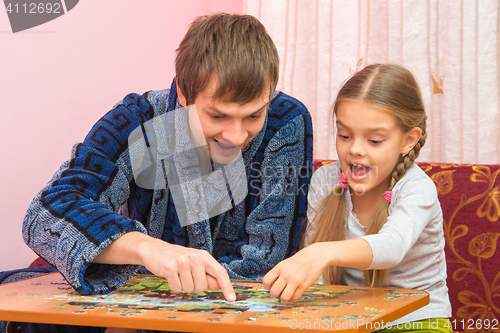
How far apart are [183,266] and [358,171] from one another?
25.2 inches

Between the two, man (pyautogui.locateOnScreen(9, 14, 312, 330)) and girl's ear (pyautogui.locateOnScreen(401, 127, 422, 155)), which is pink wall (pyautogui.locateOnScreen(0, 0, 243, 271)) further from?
girl's ear (pyautogui.locateOnScreen(401, 127, 422, 155))

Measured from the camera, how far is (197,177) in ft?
4.09

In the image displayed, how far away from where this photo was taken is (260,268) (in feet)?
3.83

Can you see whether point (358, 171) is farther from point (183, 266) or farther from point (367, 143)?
point (183, 266)

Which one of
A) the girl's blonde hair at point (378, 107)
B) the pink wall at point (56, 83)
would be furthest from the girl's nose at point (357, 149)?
the pink wall at point (56, 83)

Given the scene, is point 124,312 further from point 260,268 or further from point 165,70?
point 165,70

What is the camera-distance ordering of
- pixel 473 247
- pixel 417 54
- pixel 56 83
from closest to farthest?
1. pixel 473 247
2. pixel 56 83
3. pixel 417 54

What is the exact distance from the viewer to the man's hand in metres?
0.81

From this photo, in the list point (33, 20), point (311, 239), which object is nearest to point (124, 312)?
point (311, 239)

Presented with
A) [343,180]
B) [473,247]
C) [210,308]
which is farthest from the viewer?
[473,247]

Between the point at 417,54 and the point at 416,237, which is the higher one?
the point at 417,54

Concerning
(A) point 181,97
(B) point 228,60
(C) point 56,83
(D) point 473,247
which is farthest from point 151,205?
(D) point 473,247

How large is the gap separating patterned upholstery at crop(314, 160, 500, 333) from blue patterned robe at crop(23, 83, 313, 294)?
552 millimetres

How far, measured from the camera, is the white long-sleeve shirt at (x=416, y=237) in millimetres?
1057
